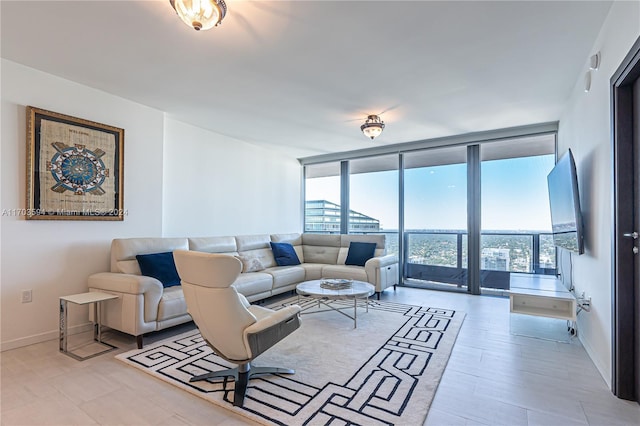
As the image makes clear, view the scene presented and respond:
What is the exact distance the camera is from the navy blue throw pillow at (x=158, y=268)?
330 cm

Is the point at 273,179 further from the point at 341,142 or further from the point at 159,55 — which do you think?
the point at 159,55

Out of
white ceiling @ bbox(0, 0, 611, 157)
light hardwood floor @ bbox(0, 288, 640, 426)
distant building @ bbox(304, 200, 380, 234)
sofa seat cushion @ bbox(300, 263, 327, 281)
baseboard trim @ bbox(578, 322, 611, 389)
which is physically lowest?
light hardwood floor @ bbox(0, 288, 640, 426)

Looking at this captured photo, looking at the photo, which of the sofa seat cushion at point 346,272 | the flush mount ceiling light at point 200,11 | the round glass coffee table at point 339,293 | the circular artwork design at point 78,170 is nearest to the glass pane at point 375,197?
the sofa seat cushion at point 346,272

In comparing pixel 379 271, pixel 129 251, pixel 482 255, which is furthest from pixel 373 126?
pixel 129 251

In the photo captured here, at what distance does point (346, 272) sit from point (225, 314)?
120 inches

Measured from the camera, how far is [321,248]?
5859mm

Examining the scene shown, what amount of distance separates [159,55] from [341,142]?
134 inches

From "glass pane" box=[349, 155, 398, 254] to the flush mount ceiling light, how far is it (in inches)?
180

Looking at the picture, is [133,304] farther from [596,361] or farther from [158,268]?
[596,361]

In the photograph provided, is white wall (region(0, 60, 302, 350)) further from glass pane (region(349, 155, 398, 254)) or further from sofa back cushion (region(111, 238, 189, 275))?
glass pane (region(349, 155, 398, 254))

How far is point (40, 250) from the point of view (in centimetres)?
300

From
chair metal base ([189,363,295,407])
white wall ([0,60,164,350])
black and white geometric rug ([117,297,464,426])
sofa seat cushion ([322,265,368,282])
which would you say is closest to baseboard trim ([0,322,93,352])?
white wall ([0,60,164,350])

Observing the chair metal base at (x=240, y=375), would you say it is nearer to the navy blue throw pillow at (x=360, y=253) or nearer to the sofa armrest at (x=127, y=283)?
the sofa armrest at (x=127, y=283)

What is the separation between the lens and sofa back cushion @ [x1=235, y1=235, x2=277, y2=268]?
15.7ft
